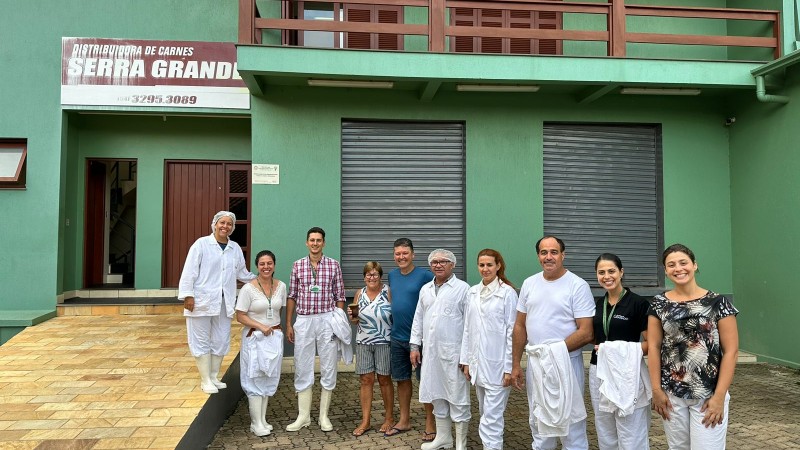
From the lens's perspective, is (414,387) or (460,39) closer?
(414,387)

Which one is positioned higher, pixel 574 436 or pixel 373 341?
pixel 373 341

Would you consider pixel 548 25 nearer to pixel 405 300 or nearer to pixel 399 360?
pixel 405 300

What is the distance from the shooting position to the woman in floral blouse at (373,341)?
4.54m

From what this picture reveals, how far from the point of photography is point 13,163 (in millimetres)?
7723

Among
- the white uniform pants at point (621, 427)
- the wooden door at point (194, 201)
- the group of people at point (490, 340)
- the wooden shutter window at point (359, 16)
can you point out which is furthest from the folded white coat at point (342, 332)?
the wooden shutter window at point (359, 16)

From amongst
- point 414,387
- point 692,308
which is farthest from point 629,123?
point 692,308

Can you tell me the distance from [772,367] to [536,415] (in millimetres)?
5367

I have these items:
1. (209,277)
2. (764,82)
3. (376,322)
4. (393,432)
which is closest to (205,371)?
(209,277)

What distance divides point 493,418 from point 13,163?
7.90 m

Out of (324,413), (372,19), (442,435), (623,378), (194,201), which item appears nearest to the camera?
(623,378)

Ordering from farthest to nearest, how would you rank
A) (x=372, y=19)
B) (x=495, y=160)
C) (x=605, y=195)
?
(x=605, y=195) → (x=372, y=19) → (x=495, y=160)

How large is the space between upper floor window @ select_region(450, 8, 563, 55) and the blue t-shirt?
4547mm

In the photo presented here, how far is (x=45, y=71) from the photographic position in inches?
304

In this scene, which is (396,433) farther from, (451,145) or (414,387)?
(451,145)
